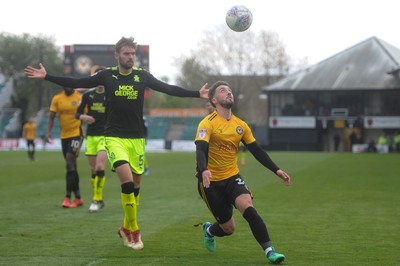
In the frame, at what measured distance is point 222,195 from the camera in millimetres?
8250

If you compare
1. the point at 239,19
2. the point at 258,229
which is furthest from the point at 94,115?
the point at 258,229

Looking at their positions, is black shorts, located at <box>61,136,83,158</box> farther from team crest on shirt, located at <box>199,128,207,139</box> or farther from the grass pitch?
team crest on shirt, located at <box>199,128,207,139</box>

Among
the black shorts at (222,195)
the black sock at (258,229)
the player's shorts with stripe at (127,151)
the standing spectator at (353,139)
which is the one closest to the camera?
the black sock at (258,229)

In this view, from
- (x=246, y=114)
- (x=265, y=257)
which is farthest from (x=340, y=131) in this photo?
(x=265, y=257)

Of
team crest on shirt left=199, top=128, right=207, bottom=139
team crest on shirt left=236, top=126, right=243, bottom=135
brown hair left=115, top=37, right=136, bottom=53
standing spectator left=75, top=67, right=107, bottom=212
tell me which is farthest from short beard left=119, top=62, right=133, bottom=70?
standing spectator left=75, top=67, right=107, bottom=212

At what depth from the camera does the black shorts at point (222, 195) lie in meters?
8.19

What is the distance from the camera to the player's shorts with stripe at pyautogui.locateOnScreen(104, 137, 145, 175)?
909 centimetres

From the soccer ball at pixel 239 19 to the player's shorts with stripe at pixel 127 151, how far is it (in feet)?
7.18

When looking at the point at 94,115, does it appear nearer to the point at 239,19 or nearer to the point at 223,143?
the point at 239,19

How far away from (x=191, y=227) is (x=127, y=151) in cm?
203

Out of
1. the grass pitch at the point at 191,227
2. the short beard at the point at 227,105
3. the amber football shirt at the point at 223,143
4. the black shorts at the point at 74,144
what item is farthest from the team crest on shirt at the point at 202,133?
the black shorts at the point at 74,144

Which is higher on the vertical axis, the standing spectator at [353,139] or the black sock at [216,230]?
the black sock at [216,230]

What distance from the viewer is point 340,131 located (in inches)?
2763

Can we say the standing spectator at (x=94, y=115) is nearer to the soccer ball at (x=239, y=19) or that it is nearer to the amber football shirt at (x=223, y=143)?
the soccer ball at (x=239, y=19)
